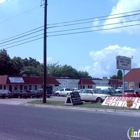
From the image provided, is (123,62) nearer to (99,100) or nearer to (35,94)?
(99,100)

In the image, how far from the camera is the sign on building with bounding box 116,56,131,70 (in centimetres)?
3606

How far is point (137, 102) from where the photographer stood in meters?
27.2

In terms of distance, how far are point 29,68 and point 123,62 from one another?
238 ft

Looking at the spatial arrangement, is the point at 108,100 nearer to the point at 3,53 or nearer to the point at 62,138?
the point at 62,138

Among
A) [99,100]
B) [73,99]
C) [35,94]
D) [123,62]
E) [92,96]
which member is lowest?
[99,100]

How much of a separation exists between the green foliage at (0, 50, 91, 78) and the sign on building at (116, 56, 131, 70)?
47983 mm

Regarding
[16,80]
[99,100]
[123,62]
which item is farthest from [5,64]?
[123,62]

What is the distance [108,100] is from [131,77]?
1089 inches

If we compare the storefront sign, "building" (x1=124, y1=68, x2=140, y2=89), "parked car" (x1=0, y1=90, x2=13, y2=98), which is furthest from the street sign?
"building" (x1=124, y1=68, x2=140, y2=89)

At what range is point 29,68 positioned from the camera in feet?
349

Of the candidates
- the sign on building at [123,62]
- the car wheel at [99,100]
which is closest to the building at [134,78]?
the sign on building at [123,62]

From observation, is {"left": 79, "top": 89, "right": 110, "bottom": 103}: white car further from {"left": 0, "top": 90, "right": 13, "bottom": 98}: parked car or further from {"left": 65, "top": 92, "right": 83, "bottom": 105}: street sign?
{"left": 0, "top": 90, "right": 13, "bottom": 98}: parked car

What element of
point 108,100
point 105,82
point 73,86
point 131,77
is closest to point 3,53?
point 73,86

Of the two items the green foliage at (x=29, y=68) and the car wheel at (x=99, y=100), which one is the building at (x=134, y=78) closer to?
the car wheel at (x=99, y=100)
